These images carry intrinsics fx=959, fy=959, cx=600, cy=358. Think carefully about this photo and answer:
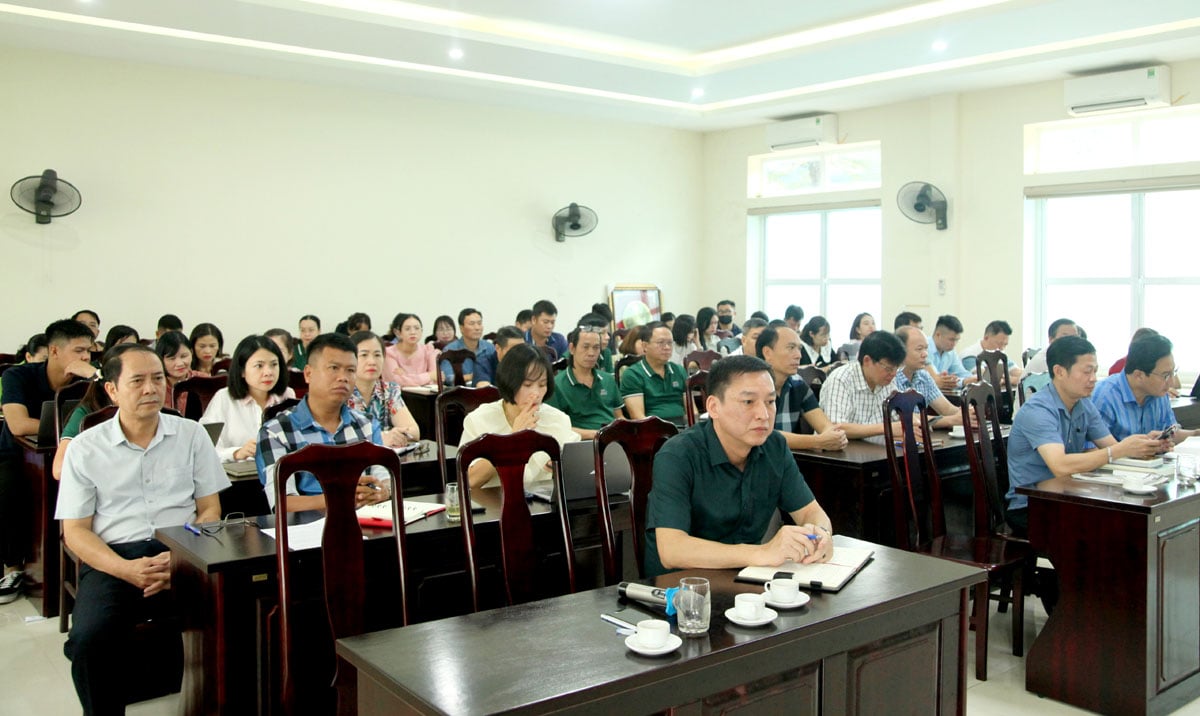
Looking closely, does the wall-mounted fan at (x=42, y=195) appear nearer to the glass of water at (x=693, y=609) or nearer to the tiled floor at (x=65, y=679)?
the tiled floor at (x=65, y=679)

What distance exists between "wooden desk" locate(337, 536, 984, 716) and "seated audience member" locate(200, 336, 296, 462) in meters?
2.55

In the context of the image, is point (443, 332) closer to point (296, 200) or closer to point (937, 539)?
point (296, 200)

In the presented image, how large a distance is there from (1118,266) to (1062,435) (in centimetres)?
590

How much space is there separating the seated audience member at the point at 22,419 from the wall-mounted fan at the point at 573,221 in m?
6.20

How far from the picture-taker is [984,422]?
3838 mm

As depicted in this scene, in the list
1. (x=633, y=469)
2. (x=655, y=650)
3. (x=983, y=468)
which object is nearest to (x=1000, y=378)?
(x=983, y=468)

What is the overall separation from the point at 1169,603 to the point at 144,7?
6661 millimetres

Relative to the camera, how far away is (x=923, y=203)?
9328mm

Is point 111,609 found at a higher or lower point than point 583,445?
lower

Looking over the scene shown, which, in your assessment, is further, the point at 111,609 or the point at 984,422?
the point at 984,422

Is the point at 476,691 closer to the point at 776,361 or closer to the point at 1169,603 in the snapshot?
the point at 1169,603

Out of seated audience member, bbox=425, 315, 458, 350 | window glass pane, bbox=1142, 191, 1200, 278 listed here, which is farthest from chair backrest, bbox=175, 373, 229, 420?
window glass pane, bbox=1142, 191, 1200, 278

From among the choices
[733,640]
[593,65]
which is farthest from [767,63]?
[733,640]

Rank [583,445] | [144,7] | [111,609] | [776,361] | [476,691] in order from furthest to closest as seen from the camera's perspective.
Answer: [144,7]
[776,361]
[583,445]
[111,609]
[476,691]
